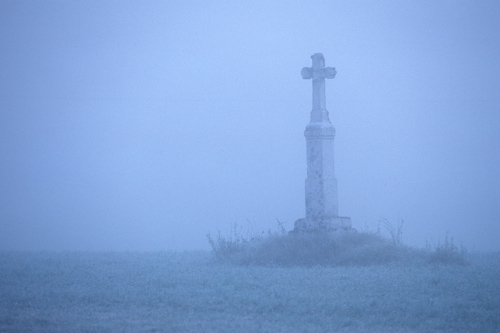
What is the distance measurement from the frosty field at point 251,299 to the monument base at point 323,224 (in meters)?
2.82

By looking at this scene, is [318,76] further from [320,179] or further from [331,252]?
[331,252]

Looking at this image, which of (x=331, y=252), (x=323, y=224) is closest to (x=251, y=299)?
(x=331, y=252)

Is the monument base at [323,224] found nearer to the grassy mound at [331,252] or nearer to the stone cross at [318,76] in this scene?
the grassy mound at [331,252]

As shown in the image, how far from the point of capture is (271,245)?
15555mm

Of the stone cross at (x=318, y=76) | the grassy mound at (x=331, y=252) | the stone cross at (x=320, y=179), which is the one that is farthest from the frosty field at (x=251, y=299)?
the stone cross at (x=318, y=76)

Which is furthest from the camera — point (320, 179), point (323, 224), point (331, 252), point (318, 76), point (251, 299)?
point (318, 76)

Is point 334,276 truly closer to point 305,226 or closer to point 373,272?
point 373,272

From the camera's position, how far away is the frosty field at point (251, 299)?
25.5 feet

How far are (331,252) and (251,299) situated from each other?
228 inches

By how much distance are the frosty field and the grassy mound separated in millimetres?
807

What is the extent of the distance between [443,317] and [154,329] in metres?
3.97

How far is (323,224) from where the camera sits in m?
16.1

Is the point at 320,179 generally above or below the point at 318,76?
below

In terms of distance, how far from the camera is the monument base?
16.1 metres
